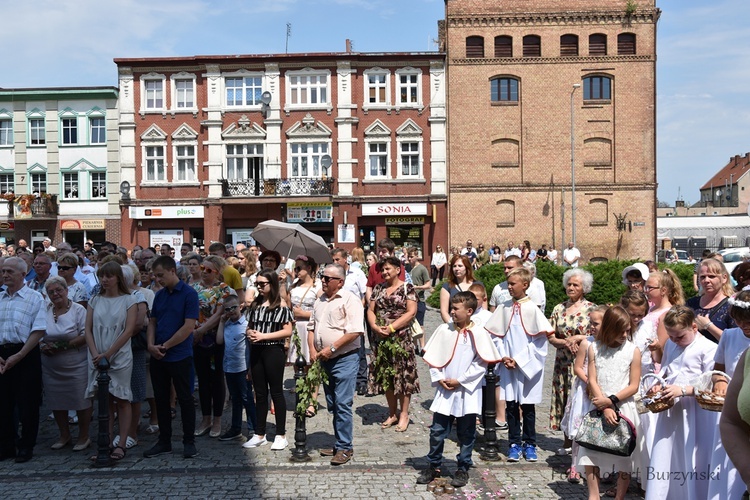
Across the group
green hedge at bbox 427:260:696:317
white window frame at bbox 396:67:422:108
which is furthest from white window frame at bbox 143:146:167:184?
green hedge at bbox 427:260:696:317

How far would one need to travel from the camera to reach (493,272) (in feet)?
61.5

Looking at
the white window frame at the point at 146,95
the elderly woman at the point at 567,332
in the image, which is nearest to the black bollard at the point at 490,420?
the elderly woman at the point at 567,332

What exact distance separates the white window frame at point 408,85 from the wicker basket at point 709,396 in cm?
3220

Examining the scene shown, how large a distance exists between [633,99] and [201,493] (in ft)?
114

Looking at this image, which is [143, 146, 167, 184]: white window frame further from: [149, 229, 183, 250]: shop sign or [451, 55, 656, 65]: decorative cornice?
[451, 55, 656, 65]: decorative cornice

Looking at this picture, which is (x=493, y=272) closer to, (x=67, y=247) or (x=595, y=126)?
(x=67, y=247)

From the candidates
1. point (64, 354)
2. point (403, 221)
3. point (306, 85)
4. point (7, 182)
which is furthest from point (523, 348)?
point (7, 182)

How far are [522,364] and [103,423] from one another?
4.42 metres

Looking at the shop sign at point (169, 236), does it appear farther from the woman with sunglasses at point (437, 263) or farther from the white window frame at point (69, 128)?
the woman with sunglasses at point (437, 263)

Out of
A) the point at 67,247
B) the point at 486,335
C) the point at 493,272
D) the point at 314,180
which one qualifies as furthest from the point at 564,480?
the point at 314,180

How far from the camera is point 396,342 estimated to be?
29.3ft

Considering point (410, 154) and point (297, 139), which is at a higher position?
point (297, 139)

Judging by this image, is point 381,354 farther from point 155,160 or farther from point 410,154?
point 155,160

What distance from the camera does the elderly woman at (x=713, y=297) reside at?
254 inches
